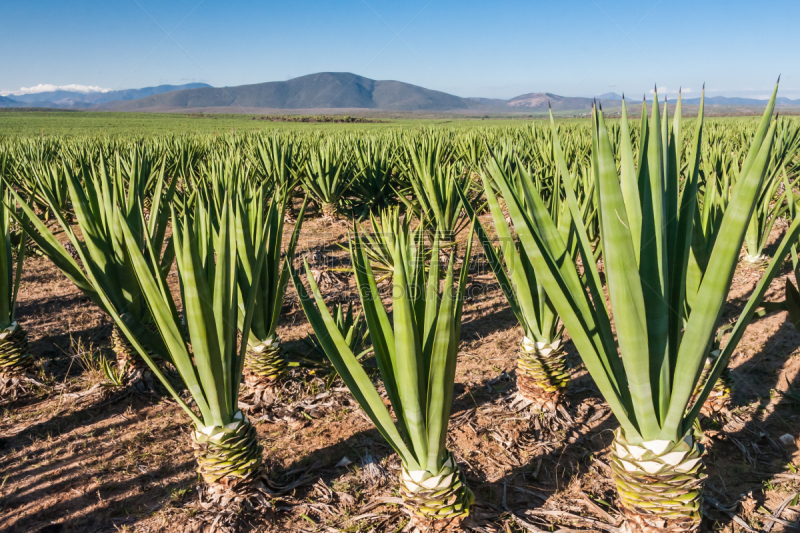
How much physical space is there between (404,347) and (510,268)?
32.8 inches

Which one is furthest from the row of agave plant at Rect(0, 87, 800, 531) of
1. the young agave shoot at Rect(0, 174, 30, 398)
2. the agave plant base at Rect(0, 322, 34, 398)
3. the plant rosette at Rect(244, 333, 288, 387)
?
the agave plant base at Rect(0, 322, 34, 398)

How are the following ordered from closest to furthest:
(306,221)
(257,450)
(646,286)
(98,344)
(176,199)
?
(646,286) < (257,450) < (98,344) < (176,199) < (306,221)

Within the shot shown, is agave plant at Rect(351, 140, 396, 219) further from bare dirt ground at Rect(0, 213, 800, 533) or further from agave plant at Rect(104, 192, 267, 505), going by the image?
agave plant at Rect(104, 192, 267, 505)

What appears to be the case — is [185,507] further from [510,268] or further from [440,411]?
[510,268]

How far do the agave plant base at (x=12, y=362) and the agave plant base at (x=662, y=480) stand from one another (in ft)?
9.90

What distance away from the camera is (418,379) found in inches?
53.3

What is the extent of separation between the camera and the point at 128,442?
2229 mm

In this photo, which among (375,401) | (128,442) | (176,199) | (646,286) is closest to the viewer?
(646,286)

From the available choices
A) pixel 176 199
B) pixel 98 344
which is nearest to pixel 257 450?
pixel 98 344

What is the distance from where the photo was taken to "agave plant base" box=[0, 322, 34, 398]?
8.49 feet

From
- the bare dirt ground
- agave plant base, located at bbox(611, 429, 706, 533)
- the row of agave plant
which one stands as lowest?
the bare dirt ground

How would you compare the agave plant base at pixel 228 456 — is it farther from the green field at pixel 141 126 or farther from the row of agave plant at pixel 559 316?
the green field at pixel 141 126

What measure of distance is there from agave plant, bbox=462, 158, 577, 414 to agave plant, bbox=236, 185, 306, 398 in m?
0.94

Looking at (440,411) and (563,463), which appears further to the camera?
(563,463)
